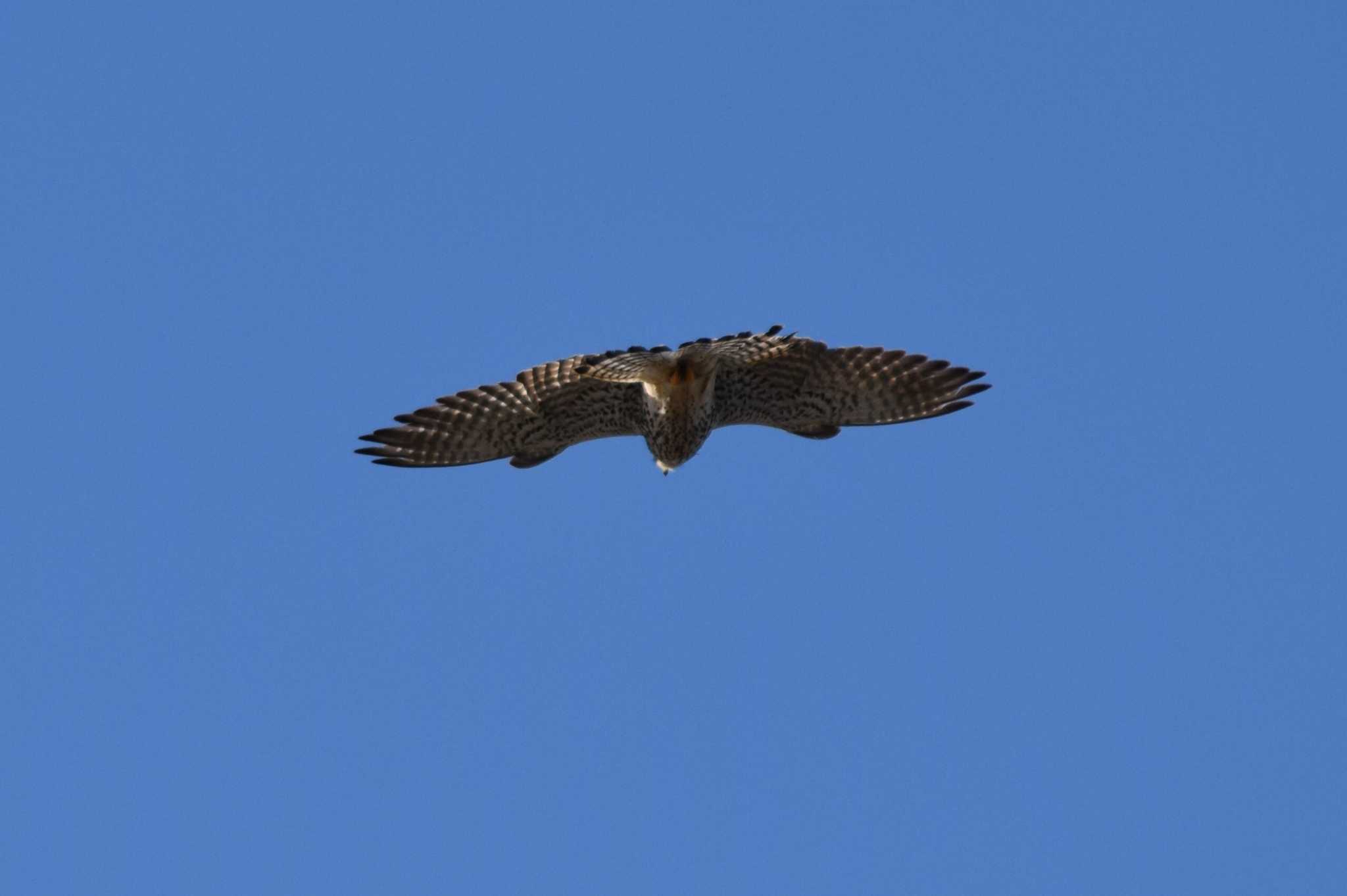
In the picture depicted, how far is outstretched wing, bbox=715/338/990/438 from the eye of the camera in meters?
16.6

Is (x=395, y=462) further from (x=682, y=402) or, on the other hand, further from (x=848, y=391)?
(x=848, y=391)

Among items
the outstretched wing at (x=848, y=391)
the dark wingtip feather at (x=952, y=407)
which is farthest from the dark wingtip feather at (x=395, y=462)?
the dark wingtip feather at (x=952, y=407)

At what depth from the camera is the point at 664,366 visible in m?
15.7

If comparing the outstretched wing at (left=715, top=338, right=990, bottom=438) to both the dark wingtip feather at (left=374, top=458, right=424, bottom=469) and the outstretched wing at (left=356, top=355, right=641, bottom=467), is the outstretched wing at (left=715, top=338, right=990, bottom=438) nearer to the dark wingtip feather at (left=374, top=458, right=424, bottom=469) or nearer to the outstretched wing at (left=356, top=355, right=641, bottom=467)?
the outstretched wing at (left=356, top=355, right=641, bottom=467)

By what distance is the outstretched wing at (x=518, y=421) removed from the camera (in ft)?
55.1

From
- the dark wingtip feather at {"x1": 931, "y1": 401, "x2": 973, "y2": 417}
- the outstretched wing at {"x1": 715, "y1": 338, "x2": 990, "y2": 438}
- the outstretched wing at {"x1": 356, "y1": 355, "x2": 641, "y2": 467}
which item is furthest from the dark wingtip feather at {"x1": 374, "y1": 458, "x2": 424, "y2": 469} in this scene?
the dark wingtip feather at {"x1": 931, "y1": 401, "x2": 973, "y2": 417}

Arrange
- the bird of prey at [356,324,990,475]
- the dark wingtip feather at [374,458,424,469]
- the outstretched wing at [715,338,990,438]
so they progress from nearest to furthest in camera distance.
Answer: the bird of prey at [356,324,990,475] < the outstretched wing at [715,338,990,438] < the dark wingtip feather at [374,458,424,469]

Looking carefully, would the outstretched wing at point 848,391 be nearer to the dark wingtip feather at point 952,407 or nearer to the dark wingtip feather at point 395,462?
the dark wingtip feather at point 952,407

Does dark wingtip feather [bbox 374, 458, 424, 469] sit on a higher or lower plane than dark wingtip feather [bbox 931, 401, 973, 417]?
lower

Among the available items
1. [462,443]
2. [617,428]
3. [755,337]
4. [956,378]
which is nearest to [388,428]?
[462,443]

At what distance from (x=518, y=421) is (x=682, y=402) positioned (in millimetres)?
1776

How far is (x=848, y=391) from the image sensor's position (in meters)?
16.8

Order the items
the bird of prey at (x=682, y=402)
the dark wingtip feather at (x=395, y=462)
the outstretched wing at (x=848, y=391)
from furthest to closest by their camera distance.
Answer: the dark wingtip feather at (x=395, y=462), the outstretched wing at (x=848, y=391), the bird of prey at (x=682, y=402)

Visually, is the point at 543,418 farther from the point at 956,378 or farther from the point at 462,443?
the point at 956,378
